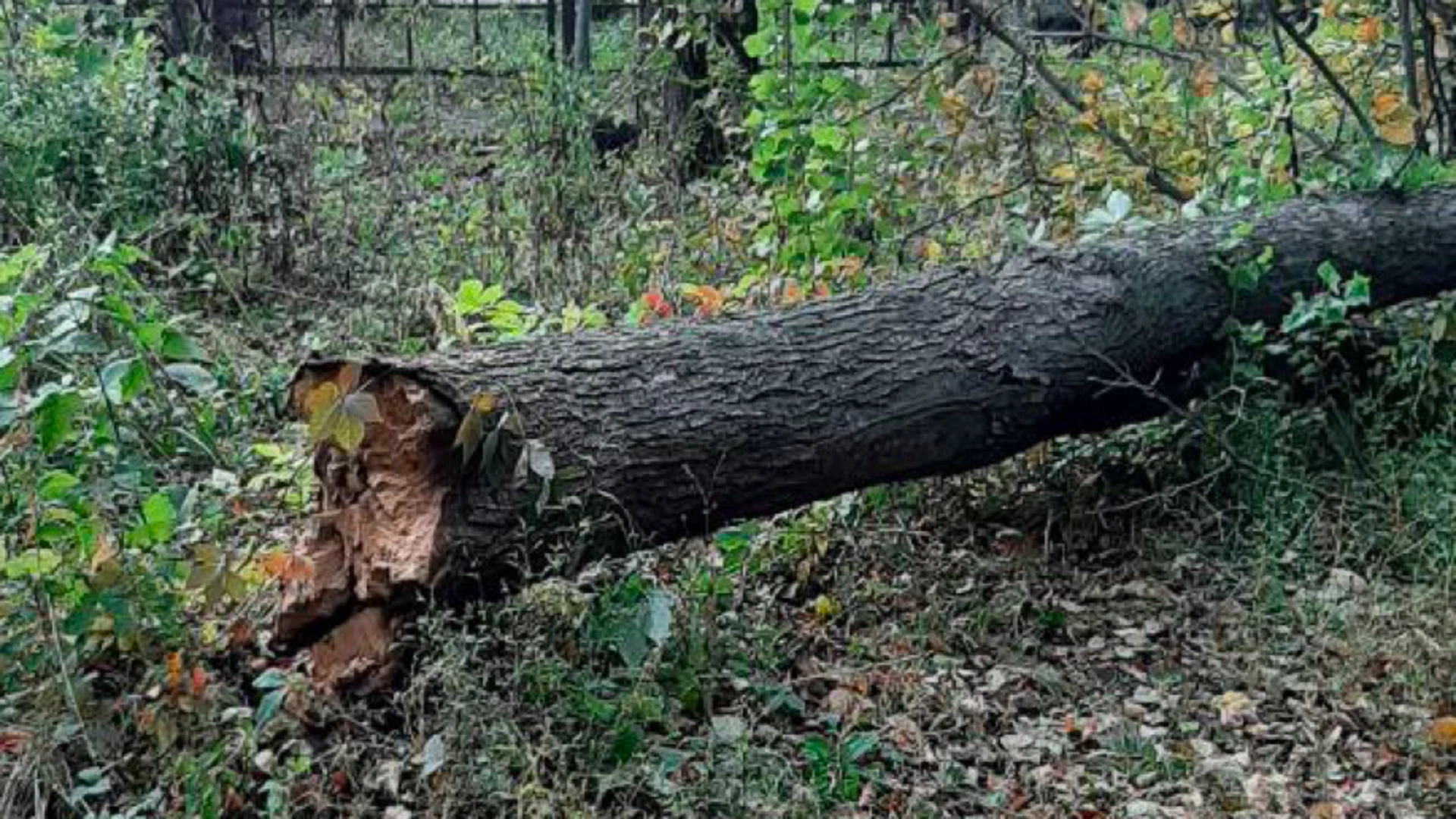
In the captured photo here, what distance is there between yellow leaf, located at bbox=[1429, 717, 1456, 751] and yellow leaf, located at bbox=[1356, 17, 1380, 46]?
250cm

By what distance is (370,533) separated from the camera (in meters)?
3.29

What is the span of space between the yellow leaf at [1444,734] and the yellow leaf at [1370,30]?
2.50 meters

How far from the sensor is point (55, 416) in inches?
125

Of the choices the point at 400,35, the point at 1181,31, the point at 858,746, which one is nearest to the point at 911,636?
the point at 858,746

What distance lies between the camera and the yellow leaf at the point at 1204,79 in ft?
16.3

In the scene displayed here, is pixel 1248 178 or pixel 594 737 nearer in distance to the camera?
pixel 594 737

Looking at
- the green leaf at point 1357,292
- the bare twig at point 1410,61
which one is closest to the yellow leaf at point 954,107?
the bare twig at point 1410,61

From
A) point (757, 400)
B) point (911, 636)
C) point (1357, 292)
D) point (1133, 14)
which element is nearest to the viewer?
point (757, 400)

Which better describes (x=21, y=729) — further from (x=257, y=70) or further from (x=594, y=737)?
(x=257, y=70)

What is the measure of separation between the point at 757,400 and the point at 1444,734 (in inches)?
65.8

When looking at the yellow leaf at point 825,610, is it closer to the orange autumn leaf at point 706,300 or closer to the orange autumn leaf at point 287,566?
the orange autumn leaf at point 706,300

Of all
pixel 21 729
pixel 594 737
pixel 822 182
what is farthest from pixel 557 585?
pixel 822 182

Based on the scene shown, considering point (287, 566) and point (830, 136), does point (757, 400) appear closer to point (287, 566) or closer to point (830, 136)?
point (287, 566)

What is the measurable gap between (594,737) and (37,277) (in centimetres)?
270
